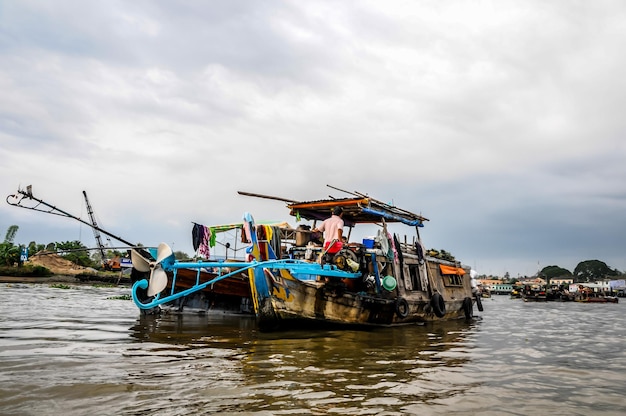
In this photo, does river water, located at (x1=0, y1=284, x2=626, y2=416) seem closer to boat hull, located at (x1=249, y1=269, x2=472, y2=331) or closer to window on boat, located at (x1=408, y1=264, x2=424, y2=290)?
boat hull, located at (x1=249, y1=269, x2=472, y2=331)

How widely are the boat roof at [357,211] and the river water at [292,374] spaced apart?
3.59 metres

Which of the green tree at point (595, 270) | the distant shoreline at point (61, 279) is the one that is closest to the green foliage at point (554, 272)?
the green tree at point (595, 270)

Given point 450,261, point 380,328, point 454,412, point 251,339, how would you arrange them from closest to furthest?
point 454,412 < point 251,339 < point 380,328 < point 450,261

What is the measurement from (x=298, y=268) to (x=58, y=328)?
17.0ft

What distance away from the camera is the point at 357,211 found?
42.1 ft

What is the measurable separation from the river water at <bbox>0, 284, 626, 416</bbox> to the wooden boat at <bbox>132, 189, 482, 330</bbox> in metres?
0.67

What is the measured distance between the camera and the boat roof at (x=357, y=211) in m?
12.0

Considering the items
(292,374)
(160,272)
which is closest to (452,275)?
(160,272)

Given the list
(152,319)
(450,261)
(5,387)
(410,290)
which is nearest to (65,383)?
(5,387)

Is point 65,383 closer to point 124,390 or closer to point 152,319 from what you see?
point 124,390

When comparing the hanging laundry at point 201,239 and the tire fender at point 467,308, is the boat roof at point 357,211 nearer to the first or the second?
the hanging laundry at point 201,239

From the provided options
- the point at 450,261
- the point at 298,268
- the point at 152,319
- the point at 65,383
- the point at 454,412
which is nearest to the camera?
the point at 454,412

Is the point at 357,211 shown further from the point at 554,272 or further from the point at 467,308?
the point at 554,272

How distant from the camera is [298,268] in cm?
950
